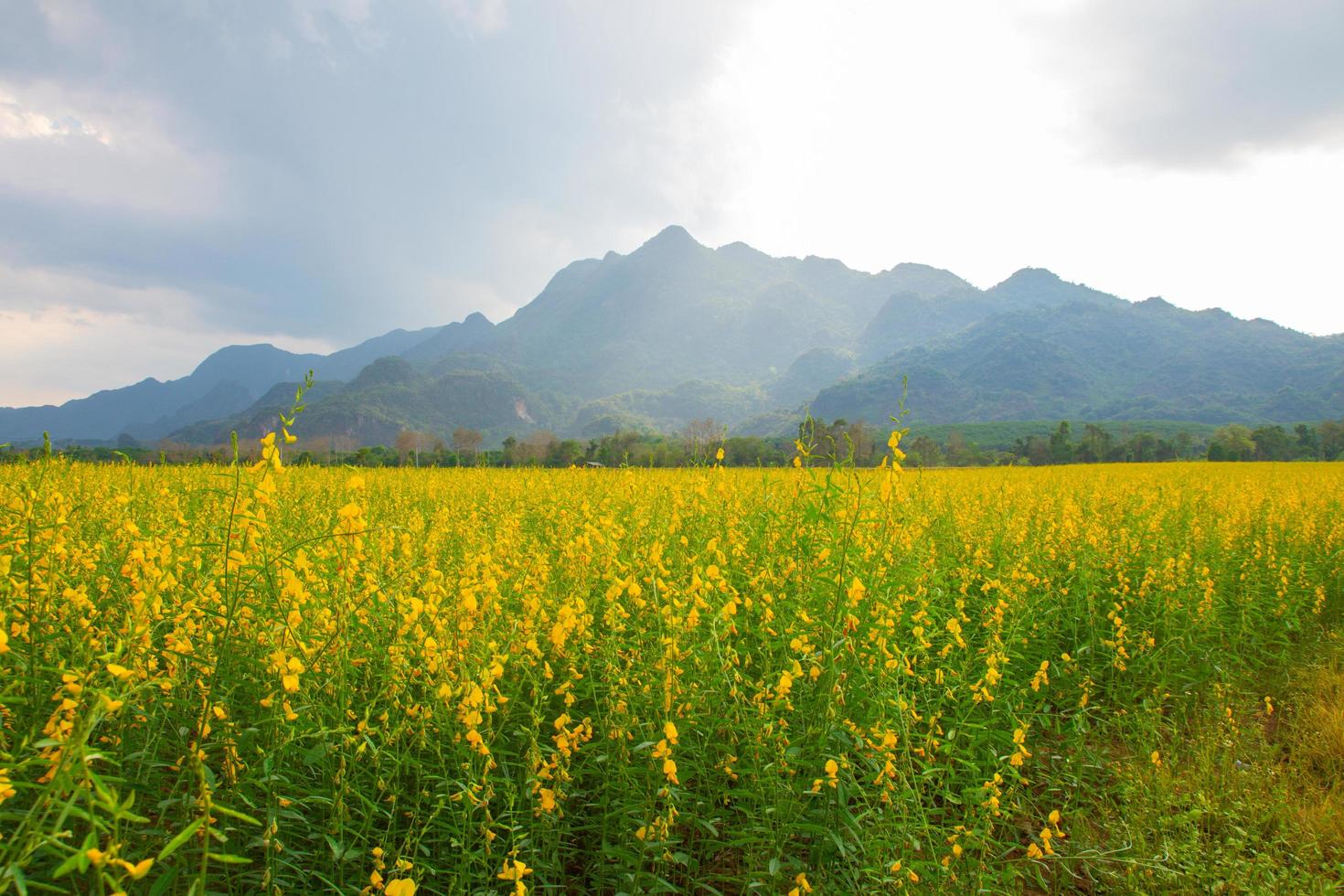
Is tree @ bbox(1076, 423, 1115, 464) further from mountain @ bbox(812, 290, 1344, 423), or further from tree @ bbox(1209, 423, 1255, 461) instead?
mountain @ bbox(812, 290, 1344, 423)

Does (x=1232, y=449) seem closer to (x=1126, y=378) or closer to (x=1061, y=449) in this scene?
(x=1061, y=449)

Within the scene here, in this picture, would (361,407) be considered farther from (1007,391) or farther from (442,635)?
(1007,391)

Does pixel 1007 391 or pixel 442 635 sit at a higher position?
pixel 1007 391

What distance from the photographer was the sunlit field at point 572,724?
6.29 ft

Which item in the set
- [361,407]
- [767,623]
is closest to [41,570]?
[767,623]

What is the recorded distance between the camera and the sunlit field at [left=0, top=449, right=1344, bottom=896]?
6.29ft

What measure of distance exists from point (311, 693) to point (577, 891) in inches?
54.0

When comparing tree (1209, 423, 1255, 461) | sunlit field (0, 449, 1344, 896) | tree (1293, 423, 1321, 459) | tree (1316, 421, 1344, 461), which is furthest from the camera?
tree (1293, 423, 1321, 459)

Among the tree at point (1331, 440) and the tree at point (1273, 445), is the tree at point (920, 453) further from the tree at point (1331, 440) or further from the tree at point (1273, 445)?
the tree at point (1331, 440)

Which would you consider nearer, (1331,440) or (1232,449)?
(1232,449)

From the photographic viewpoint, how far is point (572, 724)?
2.89 m

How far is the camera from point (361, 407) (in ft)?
427

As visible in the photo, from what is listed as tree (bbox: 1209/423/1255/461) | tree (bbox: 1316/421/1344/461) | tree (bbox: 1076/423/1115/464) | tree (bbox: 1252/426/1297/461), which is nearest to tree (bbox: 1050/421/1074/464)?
tree (bbox: 1076/423/1115/464)

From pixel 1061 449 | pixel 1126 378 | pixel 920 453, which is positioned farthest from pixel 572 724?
pixel 1126 378
